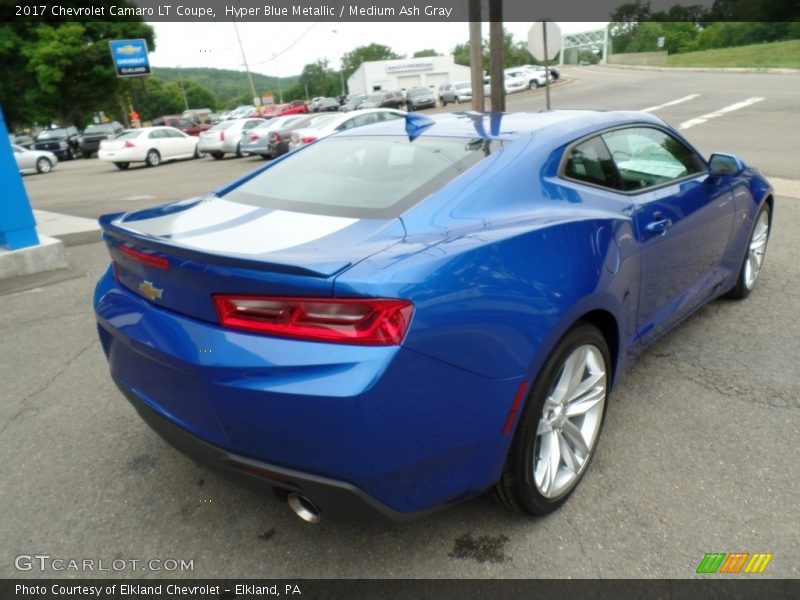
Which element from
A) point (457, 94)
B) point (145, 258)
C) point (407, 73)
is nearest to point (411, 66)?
point (407, 73)

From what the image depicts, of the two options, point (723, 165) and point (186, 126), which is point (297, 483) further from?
point (186, 126)

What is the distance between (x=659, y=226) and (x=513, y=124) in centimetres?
84

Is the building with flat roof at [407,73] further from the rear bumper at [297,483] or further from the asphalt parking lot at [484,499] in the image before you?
the rear bumper at [297,483]

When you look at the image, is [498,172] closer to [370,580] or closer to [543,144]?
[543,144]

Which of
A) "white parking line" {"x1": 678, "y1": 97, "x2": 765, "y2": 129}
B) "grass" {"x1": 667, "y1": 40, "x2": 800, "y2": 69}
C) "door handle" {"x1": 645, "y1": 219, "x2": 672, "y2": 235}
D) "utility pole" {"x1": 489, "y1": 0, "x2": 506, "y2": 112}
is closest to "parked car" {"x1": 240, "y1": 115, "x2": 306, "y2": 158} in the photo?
"utility pole" {"x1": 489, "y1": 0, "x2": 506, "y2": 112}

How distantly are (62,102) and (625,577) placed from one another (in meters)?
52.4

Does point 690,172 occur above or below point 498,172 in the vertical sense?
below

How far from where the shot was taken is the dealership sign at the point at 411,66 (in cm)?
7444

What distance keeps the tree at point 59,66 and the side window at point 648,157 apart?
46976 millimetres

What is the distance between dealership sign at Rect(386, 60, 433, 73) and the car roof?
75788 millimetres

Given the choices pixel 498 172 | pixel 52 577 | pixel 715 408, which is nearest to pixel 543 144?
pixel 498 172

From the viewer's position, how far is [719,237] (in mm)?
3650

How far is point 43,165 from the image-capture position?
2338 cm

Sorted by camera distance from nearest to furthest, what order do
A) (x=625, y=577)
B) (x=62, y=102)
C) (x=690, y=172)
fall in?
1. (x=625, y=577)
2. (x=690, y=172)
3. (x=62, y=102)
